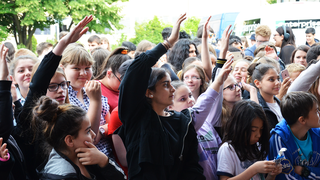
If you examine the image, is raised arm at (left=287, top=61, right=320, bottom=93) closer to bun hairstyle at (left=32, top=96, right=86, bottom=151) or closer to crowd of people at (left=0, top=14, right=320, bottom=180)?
crowd of people at (left=0, top=14, right=320, bottom=180)

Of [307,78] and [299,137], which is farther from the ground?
[307,78]

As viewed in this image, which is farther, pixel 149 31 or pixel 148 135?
pixel 149 31

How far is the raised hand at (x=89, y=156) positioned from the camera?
89.5 inches

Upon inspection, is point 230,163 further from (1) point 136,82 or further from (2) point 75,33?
(2) point 75,33

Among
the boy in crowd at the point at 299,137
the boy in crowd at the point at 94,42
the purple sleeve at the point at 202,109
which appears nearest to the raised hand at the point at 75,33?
the purple sleeve at the point at 202,109

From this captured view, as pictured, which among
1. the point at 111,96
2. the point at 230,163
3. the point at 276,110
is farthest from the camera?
the point at 276,110

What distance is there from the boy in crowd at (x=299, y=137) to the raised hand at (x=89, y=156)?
1531 mm

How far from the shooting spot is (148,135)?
2.23 metres

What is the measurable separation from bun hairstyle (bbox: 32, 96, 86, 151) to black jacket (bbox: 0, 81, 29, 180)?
0.57 feet

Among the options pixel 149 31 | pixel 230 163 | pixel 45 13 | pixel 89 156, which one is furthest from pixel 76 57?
pixel 45 13

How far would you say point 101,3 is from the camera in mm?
17953

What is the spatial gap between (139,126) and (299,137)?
1.61m

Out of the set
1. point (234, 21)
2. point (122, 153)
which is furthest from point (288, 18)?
point (122, 153)

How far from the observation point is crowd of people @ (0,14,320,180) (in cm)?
223
